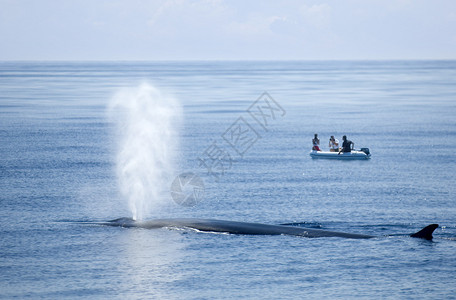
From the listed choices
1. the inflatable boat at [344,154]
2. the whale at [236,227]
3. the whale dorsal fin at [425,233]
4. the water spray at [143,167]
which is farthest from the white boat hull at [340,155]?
the whale dorsal fin at [425,233]

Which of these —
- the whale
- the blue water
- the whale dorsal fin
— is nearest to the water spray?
the blue water

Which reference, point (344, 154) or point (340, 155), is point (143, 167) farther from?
point (344, 154)

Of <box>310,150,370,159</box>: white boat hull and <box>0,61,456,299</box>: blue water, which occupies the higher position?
<box>310,150,370,159</box>: white boat hull

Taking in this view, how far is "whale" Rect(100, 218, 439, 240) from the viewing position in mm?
33906

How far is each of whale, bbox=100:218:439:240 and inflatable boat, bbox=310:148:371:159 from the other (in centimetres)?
2628

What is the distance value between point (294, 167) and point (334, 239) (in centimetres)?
2275

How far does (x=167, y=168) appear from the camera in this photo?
186 ft

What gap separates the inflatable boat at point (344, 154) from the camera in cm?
6100

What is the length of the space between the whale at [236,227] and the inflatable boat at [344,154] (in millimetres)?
26275

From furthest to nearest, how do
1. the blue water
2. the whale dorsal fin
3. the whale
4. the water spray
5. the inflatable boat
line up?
1. the inflatable boat
2. the water spray
3. the whale
4. the whale dorsal fin
5. the blue water

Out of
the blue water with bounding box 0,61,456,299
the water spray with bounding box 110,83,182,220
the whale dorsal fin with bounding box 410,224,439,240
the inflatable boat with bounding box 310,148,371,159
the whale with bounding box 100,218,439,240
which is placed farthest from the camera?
the inflatable boat with bounding box 310,148,371,159

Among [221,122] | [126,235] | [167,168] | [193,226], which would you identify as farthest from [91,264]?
[221,122]

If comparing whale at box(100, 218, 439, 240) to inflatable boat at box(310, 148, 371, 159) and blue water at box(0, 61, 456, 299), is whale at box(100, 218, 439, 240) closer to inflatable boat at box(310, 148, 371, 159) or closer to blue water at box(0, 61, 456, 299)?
blue water at box(0, 61, 456, 299)

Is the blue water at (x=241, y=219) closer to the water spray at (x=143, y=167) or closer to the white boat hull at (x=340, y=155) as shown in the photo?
the water spray at (x=143, y=167)
